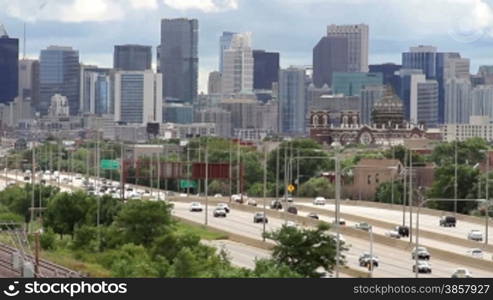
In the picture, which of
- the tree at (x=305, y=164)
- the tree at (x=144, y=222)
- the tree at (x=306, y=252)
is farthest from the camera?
the tree at (x=305, y=164)

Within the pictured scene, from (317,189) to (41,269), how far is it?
266 feet

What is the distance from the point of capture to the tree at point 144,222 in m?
63.3

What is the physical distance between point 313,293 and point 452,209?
75104 mm

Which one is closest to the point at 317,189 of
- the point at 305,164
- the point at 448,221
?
the point at 305,164

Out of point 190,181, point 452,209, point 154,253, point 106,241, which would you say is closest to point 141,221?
point 106,241

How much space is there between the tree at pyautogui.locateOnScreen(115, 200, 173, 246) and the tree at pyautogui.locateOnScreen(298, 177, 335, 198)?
2139 inches

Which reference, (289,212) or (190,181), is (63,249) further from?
(190,181)

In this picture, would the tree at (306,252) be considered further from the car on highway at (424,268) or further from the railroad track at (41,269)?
the railroad track at (41,269)

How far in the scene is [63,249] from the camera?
61.0m

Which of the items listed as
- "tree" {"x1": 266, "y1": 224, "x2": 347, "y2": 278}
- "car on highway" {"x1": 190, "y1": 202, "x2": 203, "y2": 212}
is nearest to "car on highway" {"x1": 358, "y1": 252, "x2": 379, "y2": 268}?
"tree" {"x1": 266, "y1": 224, "x2": 347, "y2": 278}

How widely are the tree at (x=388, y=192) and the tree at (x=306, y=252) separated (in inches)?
2327

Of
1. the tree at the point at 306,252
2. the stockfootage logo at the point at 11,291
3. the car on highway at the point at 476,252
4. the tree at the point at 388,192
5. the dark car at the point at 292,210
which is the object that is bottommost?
the tree at the point at 388,192

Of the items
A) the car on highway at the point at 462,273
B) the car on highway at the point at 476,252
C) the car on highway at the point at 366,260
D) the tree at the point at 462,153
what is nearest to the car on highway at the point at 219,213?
the car on highway at the point at 476,252

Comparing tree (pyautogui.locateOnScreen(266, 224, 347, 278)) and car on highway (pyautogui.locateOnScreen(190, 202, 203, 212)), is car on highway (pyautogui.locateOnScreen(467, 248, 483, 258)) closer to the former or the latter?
tree (pyautogui.locateOnScreen(266, 224, 347, 278))
